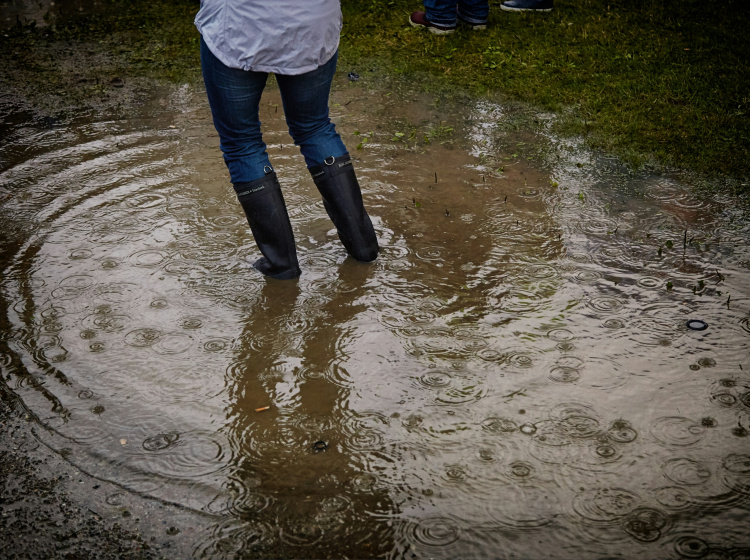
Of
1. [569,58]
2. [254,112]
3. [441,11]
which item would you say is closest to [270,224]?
A: [254,112]

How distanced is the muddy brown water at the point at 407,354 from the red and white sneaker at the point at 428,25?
2852mm

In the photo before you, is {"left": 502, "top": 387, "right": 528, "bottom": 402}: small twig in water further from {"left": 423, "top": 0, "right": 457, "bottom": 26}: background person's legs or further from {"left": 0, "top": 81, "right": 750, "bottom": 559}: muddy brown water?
{"left": 423, "top": 0, "right": 457, "bottom": 26}: background person's legs

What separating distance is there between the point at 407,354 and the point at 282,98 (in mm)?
1365

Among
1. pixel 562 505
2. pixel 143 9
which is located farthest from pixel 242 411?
pixel 143 9

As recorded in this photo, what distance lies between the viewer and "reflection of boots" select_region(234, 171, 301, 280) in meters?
3.37

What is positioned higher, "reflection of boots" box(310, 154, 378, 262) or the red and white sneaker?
"reflection of boots" box(310, 154, 378, 262)

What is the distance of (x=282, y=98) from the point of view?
3.35 metres

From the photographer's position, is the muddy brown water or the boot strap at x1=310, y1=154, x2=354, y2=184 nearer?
the muddy brown water

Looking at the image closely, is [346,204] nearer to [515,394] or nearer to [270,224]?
[270,224]

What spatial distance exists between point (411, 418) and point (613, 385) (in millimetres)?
840

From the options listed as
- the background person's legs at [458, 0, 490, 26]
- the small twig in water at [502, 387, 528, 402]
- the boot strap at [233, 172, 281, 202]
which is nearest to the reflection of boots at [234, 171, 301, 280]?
the boot strap at [233, 172, 281, 202]

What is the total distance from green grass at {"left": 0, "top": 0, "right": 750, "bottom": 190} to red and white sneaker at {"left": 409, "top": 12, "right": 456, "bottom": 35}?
0.11 metres

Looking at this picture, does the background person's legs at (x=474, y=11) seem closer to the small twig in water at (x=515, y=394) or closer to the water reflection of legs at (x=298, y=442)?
the water reflection of legs at (x=298, y=442)

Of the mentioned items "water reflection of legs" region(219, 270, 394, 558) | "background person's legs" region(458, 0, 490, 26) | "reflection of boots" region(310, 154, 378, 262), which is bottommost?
"background person's legs" region(458, 0, 490, 26)
